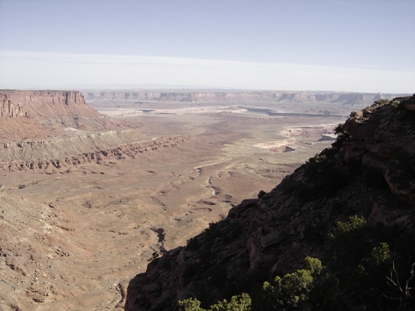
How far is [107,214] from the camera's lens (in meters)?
77.2

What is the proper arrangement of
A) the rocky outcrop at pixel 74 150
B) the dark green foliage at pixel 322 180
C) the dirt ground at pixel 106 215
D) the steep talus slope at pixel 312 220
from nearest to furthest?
the steep talus slope at pixel 312 220 → the dark green foliage at pixel 322 180 → the dirt ground at pixel 106 215 → the rocky outcrop at pixel 74 150

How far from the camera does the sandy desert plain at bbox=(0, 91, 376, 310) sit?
43562 millimetres

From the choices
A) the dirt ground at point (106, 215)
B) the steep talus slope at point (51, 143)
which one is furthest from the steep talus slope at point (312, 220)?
the steep talus slope at point (51, 143)

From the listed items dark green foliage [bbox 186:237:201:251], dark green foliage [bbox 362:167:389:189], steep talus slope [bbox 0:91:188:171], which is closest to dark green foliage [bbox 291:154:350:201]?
dark green foliage [bbox 362:167:389:189]

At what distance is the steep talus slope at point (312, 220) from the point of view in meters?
18.1

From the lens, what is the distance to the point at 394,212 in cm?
1780

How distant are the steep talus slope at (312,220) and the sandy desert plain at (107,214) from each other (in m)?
18.5

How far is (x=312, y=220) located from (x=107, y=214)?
63753mm

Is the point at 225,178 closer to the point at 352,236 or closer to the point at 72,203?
the point at 72,203

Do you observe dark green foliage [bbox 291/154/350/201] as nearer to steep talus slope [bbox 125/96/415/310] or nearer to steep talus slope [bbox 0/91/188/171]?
steep talus slope [bbox 125/96/415/310]

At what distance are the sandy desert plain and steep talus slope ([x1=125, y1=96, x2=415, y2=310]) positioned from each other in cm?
1847

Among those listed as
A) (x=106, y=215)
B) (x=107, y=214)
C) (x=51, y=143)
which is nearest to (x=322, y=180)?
(x=106, y=215)

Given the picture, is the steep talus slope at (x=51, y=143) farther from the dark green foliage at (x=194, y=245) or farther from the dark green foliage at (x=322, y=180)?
the dark green foliage at (x=322, y=180)

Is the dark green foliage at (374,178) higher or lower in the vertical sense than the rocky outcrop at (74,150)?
higher
